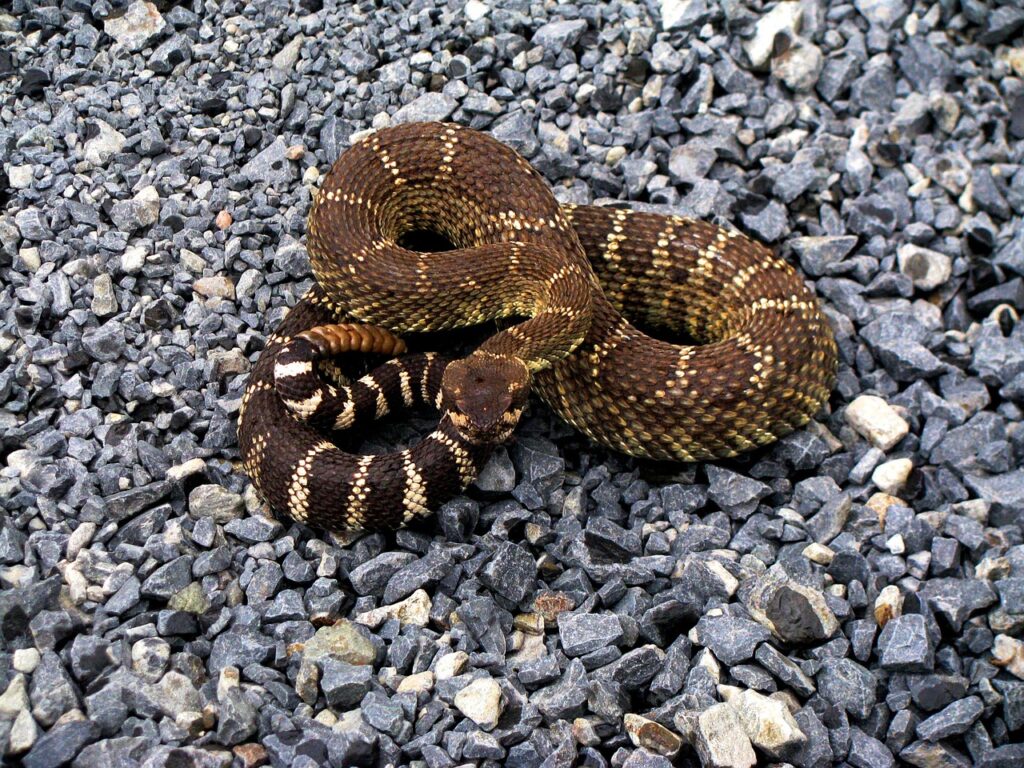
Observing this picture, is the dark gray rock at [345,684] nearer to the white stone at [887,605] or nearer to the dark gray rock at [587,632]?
the dark gray rock at [587,632]

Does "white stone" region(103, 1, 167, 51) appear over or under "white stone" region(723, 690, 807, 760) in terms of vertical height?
over

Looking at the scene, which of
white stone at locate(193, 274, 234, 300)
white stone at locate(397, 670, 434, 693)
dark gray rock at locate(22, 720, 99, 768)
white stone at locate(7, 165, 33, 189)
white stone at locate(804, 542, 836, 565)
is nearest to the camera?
dark gray rock at locate(22, 720, 99, 768)

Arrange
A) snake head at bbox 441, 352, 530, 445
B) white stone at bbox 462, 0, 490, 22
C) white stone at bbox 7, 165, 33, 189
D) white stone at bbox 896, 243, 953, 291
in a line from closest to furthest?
snake head at bbox 441, 352, 530, 445 → white stone at bbox 7, 165, 33, 189 → white stone at bbox 896, 243, 953, 291 → white stone at bbox 462, 0, 490, 22

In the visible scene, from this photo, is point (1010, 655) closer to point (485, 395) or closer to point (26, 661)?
point (485, 395)

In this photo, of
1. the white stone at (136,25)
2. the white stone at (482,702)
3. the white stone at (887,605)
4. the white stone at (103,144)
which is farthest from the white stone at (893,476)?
the white stone at (136,25)

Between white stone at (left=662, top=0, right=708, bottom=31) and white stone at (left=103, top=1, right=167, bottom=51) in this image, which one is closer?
white stone at (left=103, top=1, right=167, bottom=51)

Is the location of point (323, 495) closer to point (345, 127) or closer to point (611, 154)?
point (345, 127)

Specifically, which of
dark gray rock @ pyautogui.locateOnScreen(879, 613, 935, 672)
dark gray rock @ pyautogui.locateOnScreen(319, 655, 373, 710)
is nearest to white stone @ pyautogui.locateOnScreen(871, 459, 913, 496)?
dark gray rock @ pyautogui.locateOnScreen(879, 613, 935, 672)

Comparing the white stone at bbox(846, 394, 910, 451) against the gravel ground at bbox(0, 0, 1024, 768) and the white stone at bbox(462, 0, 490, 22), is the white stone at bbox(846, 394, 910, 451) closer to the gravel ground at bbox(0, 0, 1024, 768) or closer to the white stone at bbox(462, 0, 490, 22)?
the gravel ground at bbox(0, 0, 1024, 768)
